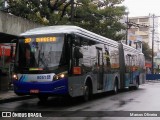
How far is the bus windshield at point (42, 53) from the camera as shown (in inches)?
590

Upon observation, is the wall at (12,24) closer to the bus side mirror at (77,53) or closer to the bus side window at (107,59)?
the bus side window at (107,59)

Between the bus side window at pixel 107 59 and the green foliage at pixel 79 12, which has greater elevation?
the green foliage at pixel 79 12

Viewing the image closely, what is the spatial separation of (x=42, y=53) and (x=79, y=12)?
1994 centimetres

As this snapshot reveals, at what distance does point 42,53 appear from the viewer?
598 inches

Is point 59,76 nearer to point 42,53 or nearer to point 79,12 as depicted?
point 42,53

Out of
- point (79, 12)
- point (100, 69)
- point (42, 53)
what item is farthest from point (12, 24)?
point (79, 12)

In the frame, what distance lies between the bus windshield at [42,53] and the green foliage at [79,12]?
52.2 ft

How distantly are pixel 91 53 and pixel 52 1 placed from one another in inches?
785

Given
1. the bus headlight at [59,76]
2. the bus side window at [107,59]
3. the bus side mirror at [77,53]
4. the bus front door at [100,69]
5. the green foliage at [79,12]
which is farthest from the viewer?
the green foliage at [79,12]

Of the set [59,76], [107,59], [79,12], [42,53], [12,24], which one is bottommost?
[59,76]

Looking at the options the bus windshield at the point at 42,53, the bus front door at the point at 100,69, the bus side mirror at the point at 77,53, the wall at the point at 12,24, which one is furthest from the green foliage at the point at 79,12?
the bus windshield at the point at 42,53

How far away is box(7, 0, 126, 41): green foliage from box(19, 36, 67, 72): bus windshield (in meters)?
15.9

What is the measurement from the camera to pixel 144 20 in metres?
153

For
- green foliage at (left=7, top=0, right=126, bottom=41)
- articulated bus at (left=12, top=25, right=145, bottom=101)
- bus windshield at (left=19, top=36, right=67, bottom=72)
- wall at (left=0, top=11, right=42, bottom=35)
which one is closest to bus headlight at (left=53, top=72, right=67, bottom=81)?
articulated bus at (left=12, top=25, right=145, bottom=101)
